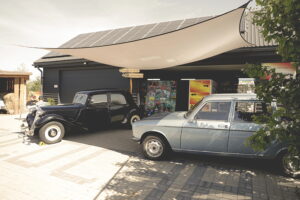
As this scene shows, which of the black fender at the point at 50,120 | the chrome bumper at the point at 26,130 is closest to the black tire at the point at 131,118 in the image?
the black fender at the point at 50,120

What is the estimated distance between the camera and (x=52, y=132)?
534cm

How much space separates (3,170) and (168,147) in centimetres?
347

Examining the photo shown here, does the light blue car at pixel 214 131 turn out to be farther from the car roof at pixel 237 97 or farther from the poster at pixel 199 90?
the poster at pixel 199 90

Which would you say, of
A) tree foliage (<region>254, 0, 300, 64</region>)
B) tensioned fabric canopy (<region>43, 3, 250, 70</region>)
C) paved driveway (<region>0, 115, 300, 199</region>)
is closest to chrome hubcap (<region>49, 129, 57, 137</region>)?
paved driveway (<region>0, 115, 300, 199</region>)

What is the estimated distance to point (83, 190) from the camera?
292 cm

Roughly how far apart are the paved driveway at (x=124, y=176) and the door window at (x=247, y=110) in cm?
112

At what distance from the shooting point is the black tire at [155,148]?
13.4ft

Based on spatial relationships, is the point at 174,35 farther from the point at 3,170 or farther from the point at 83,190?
the point at 3,170

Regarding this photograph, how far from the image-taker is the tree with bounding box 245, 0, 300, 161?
62.7 inches

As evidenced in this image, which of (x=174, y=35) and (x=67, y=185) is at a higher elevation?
(x=174, y=35)

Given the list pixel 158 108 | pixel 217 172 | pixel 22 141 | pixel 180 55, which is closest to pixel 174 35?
pixel 180 55

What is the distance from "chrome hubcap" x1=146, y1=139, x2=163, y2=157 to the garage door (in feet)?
20.4

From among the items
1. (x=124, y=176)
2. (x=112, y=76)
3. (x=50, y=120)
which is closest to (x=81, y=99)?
(x=50, y=120)

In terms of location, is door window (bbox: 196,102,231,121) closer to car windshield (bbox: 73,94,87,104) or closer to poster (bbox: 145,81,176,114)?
car windshield (bbox: 73,94,87,104)
